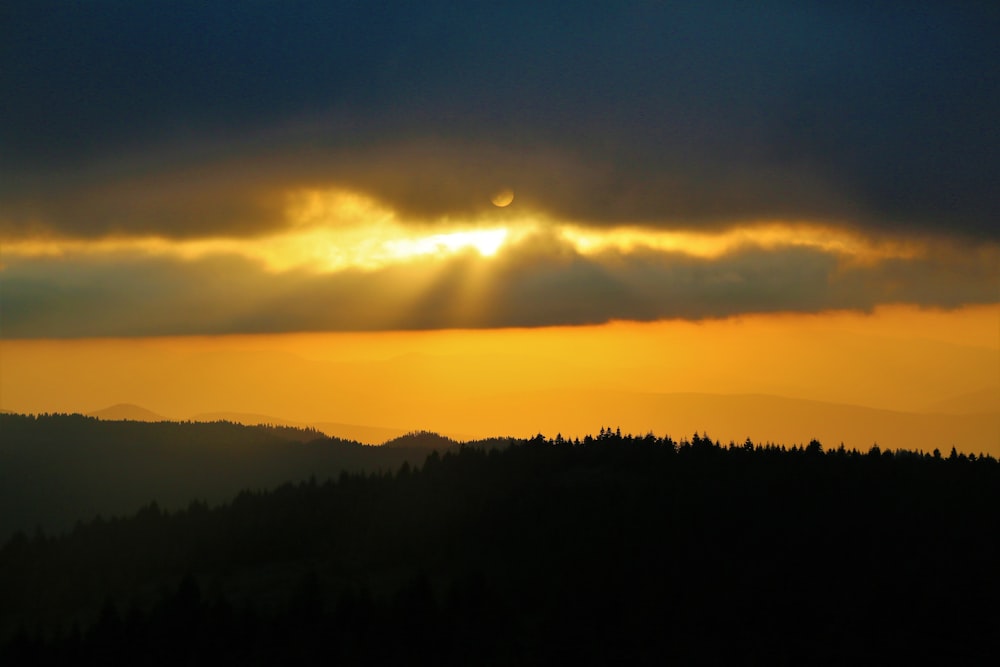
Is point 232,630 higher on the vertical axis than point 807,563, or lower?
lower

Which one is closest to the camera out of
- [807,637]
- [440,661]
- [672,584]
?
[440,661]

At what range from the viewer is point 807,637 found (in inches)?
6339

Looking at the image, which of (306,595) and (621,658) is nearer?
(621,658)

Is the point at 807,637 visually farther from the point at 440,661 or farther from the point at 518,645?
the point at 440,661

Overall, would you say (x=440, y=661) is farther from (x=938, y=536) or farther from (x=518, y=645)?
(x=938, y=536)

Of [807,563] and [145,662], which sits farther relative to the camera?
[807,563]

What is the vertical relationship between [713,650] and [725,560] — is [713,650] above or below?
below

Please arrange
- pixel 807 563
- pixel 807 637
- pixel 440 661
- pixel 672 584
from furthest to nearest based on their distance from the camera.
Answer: pixel 807 563 < pixel 672 584 < pixel 807 637 < pixel 440 661

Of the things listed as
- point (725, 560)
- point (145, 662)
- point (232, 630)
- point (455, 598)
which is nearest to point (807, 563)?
point (725, 560)

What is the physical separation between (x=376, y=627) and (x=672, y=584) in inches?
1711

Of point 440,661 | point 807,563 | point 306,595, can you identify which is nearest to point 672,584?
point 807,563

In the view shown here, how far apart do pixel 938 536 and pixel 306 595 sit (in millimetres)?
99090

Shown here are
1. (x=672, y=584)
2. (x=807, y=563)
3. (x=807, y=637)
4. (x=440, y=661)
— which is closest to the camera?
(x=440, y=661)

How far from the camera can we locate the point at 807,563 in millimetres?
183125
